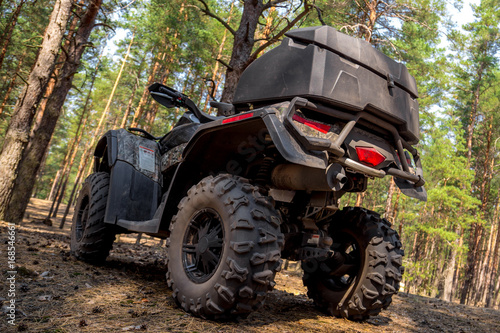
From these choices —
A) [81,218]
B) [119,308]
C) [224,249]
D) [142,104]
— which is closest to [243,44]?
[81,218]

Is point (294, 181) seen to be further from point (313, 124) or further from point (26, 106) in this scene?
point (26, 106)

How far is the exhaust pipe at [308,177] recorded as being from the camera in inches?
113

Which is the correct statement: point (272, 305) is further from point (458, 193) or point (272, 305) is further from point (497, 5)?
point (497, 5)

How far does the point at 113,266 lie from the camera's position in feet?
17.0

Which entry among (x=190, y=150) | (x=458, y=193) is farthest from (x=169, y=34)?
(x=190, y=150)

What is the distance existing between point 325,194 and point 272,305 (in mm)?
1690

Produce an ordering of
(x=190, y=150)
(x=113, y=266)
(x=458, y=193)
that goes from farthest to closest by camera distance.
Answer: (x=458, y=193), (x=113, y=266), (x=190, y=150)

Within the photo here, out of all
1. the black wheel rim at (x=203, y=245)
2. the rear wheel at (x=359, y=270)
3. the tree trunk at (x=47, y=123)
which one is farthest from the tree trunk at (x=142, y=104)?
the black wheel rim at (x=203, y=245)

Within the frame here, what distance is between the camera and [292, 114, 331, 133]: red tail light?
2815 millimetres

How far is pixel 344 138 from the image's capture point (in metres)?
2.84

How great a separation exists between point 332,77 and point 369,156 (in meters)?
0.73

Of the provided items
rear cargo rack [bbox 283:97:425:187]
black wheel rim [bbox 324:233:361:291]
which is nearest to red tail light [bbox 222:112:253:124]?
rear cargo rack [bbox 283:97:425:187]

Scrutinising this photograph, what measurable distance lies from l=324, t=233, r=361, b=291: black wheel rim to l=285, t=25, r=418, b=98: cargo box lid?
70.3 inches

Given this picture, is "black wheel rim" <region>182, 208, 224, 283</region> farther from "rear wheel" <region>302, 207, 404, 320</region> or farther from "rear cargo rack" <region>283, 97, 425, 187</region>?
"rear wheel" <region>302, 207, 404, 320</region>
